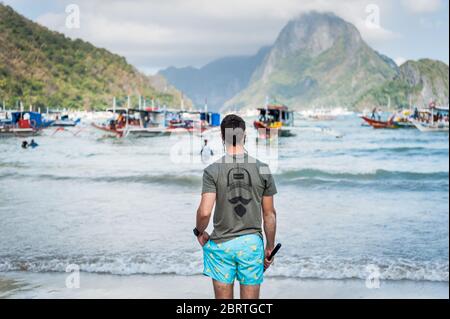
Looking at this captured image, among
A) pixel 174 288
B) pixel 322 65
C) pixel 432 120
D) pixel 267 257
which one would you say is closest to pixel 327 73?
pixel 322 65

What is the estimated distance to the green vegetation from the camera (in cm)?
505

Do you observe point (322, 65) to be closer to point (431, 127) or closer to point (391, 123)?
point (391, 123)

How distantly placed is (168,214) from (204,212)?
412 centimetres

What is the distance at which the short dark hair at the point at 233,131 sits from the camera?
6.17ft

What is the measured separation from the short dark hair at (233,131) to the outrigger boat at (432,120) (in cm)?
2690

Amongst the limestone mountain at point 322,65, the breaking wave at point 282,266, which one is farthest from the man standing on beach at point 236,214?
the limestone mountain at point 322,65

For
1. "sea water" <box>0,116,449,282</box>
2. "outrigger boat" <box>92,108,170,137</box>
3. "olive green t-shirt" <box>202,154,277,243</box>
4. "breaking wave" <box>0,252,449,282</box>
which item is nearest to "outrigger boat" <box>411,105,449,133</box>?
"sea water" <box>0,116,449,282</box>

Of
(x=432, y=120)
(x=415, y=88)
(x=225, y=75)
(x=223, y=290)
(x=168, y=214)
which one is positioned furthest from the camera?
(x=415, y=88)

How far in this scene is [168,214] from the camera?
5.95m

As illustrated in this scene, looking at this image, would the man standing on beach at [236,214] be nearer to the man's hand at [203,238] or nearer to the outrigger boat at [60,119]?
the man's hand at [203,238]

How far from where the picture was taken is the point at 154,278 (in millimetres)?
3797
